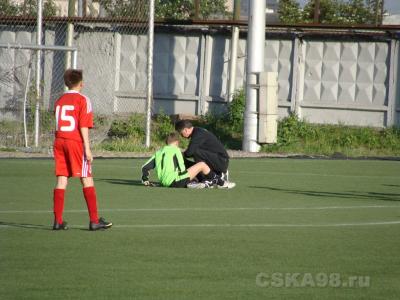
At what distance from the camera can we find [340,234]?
12.1 metres

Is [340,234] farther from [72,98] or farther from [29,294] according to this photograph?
[29,294]

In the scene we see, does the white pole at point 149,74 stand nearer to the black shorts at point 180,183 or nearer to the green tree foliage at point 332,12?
the green tree foliage at point 332,12

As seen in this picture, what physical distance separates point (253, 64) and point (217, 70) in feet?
11.7

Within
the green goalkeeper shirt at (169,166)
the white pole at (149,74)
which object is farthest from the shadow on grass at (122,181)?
the white pole at (149,74)

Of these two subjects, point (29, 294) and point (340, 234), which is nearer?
point (29, 294)

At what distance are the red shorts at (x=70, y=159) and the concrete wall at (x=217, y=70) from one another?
50.9ft

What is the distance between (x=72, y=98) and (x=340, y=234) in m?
3.21

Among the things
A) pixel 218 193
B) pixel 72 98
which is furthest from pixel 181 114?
pixel 72 98

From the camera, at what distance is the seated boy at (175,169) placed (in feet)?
56.7

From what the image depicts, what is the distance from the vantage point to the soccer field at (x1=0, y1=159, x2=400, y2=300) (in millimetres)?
8812

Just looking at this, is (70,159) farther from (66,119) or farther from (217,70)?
(217,70)

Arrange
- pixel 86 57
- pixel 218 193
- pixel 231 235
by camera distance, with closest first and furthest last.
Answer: pixel 231 235 → pixel 218 193 → pixel 86 57

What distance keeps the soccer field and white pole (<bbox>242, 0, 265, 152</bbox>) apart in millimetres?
7896

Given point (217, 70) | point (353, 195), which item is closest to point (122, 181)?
point (353, 195)
